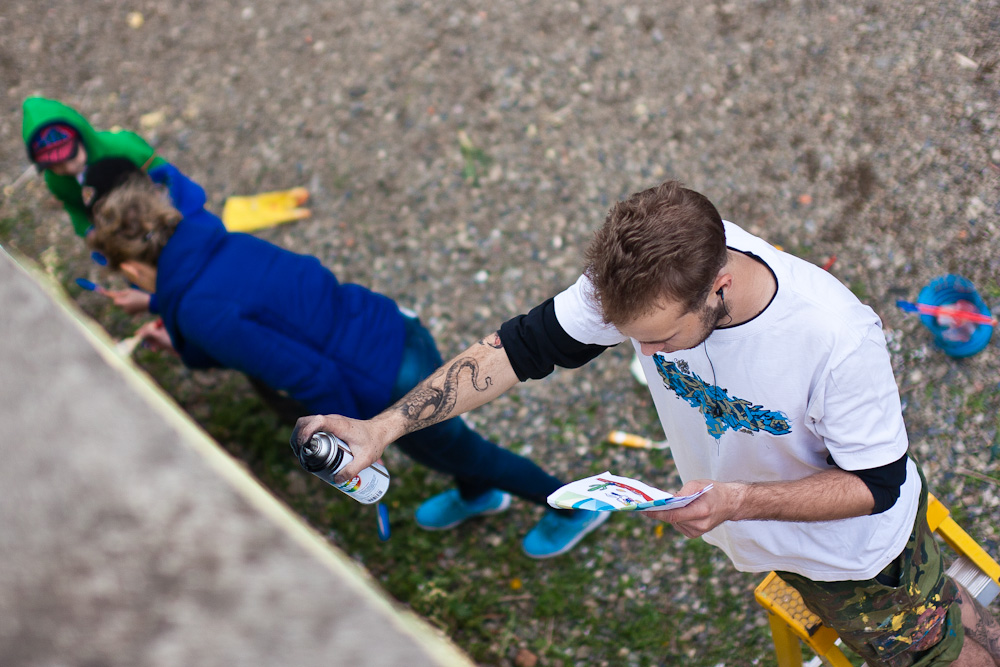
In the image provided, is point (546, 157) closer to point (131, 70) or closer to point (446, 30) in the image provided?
point (446, 30)

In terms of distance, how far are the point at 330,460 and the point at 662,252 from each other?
3.61 feet

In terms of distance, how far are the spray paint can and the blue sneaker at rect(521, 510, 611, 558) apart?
6.08 feet

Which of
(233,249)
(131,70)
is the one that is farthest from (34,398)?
(131,70)

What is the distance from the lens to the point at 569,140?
5277 mm

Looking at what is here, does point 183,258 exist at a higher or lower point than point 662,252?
lower

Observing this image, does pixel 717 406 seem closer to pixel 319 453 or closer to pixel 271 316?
pixel 319 453

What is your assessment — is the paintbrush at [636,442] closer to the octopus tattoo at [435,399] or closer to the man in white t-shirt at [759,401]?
the man in white t-shirt at [759,401]

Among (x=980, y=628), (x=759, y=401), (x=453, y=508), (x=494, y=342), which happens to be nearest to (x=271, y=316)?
(x=494, y=342)

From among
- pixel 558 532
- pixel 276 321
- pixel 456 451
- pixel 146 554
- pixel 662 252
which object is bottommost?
pixel 558 532

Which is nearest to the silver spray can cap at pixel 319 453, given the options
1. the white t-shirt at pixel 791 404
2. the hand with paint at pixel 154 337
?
the white t-shirt at pixel 791 404

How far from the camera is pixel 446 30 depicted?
19.3 ft

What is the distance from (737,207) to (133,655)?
15.4 feet

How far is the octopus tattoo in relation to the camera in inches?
96.4

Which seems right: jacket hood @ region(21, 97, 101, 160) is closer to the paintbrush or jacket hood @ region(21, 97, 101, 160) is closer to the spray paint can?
the spray paint can
